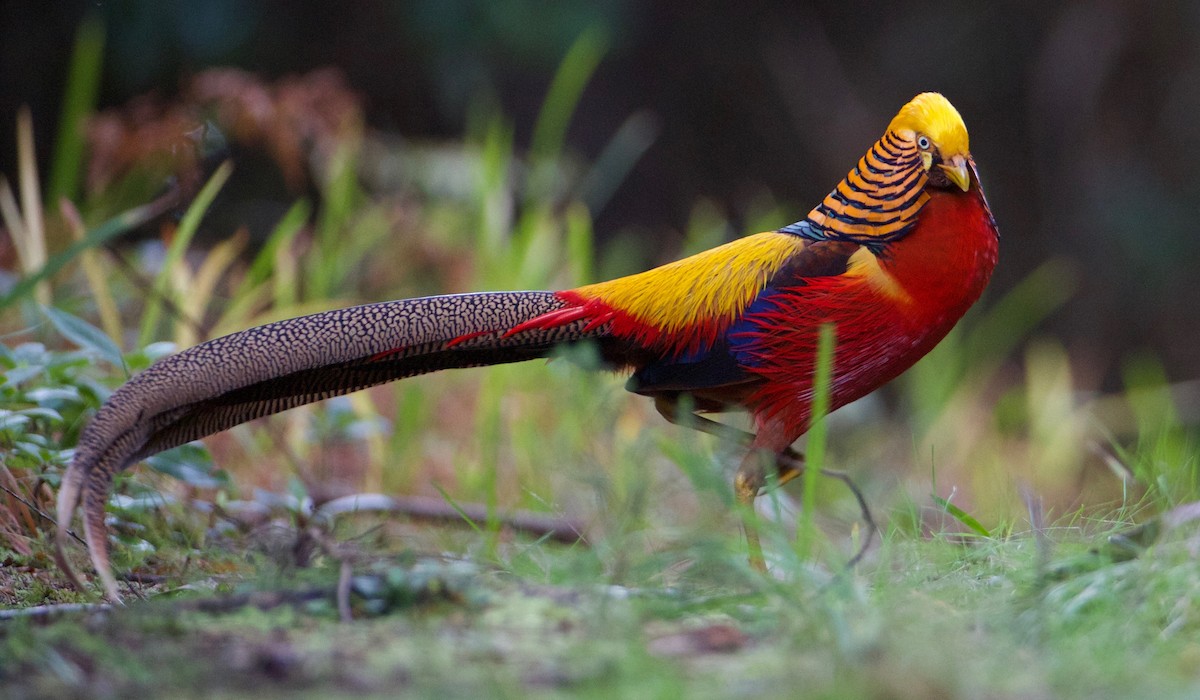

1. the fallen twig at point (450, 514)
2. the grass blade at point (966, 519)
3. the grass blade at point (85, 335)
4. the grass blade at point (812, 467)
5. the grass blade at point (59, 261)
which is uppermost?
the grass blade at point (59, 261)

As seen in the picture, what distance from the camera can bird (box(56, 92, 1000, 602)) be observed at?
3025mm

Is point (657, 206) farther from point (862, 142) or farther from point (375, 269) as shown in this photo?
point (375, 269)

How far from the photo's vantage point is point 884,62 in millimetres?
12094

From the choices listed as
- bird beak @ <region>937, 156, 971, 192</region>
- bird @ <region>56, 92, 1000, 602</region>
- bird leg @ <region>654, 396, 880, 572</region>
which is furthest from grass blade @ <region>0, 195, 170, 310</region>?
bird beak @ <region>937, 156, 971, 192</region>

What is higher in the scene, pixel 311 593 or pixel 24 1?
pixel 24 1

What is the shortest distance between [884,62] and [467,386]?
7.40 metres

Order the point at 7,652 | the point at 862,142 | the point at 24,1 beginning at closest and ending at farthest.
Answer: the point at 7,652 < the point at 24,1 < the point at 862,142

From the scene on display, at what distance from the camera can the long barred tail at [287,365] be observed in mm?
2678

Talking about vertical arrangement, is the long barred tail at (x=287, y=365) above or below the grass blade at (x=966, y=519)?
above

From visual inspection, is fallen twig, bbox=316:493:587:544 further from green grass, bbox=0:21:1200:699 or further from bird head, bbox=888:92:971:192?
bird head, bbox=888:92:971:192

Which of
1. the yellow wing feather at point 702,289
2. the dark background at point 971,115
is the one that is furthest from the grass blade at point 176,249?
the dark background at point 971,115

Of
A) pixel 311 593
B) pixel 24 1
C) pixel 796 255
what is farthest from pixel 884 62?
pixel 311 593

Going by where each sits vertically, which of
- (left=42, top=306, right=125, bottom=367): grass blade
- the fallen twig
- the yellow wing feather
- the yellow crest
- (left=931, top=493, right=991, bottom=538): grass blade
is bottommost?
(left=931, top=493, right=991, bottom=538): grass blade

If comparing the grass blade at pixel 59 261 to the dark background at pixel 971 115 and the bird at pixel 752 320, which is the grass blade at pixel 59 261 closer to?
the bird at pixel 752 320
